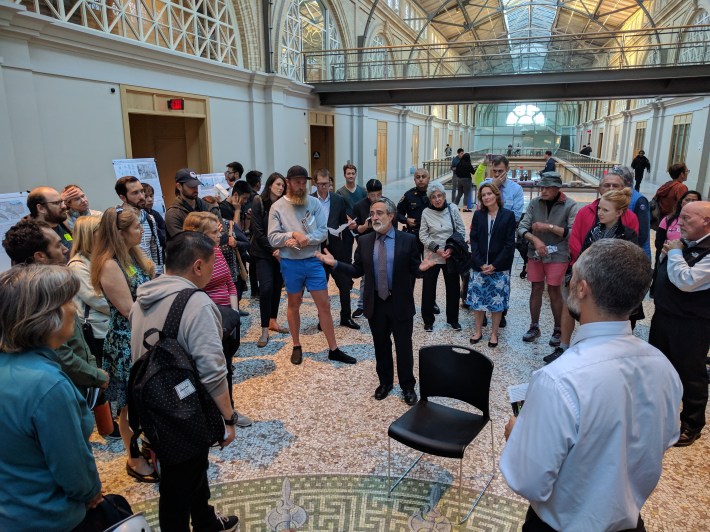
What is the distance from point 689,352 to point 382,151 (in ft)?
67.5

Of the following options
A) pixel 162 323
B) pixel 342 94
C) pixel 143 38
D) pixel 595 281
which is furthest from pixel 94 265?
pixel 342 94

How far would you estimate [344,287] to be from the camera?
19.5 feet

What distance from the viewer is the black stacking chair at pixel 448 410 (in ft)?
9.40

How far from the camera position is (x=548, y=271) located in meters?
5.23

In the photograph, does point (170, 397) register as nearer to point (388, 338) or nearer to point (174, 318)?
point (174, 318)

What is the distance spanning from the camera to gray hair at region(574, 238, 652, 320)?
1525 millimetres

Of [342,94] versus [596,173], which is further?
[596,173]

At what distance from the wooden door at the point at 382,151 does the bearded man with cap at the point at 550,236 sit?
696 inches

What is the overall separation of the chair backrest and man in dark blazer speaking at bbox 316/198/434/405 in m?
0.79

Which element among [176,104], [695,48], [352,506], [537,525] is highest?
[695,48]

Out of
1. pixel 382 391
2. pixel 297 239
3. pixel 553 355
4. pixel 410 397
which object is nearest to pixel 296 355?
pixel 382 391

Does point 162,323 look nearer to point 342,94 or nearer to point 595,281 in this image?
point 595,281

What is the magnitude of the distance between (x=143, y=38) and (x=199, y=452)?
29.4 ft

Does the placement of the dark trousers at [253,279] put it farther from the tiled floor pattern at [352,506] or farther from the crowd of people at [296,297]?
the tiled floor pattern at [352,506]
